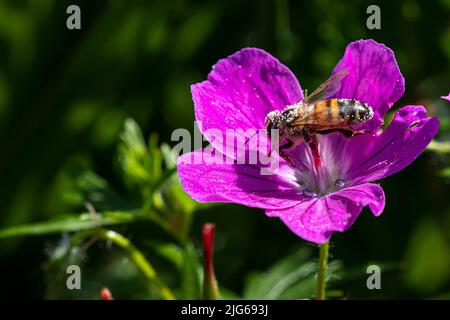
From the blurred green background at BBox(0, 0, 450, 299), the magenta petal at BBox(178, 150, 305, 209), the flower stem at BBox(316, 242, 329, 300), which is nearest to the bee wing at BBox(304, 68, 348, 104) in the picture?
the magenta petal at BBox(178, 150, 305, 209)

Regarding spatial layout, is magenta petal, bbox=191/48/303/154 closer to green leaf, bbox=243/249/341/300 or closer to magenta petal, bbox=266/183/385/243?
magenta petal, bbox=266/183/385/243

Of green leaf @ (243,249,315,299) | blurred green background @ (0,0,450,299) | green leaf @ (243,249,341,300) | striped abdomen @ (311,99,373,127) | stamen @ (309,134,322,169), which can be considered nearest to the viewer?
striped abdomen @ (311,99,373,127)

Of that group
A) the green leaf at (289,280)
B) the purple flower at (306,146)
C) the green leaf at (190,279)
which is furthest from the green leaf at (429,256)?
the green leaf at (190,279)

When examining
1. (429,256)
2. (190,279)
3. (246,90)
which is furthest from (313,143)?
(429,256)

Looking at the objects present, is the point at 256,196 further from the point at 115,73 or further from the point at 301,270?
the point at 115,73

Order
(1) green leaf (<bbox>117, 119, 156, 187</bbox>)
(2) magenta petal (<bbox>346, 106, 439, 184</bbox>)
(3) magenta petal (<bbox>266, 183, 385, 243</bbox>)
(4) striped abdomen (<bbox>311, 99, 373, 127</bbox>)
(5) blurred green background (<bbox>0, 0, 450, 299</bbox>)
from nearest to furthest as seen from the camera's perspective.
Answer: (3) magenta petal (<bbox>266, 183, 385, 243</bbox>), (2) magenta petal (<bbox>346, 106, 439, 184</bbox>), (4) striped abdomen (<bbox>311, 99, 373, 127</bbox>), (1) green leaf (<bbox>117, 119, 156, 187</bbox>), (5) blurred green background (<bbox>0, 0, 450, 299</bbox>)

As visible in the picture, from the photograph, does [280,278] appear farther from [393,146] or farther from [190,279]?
[393,146]
